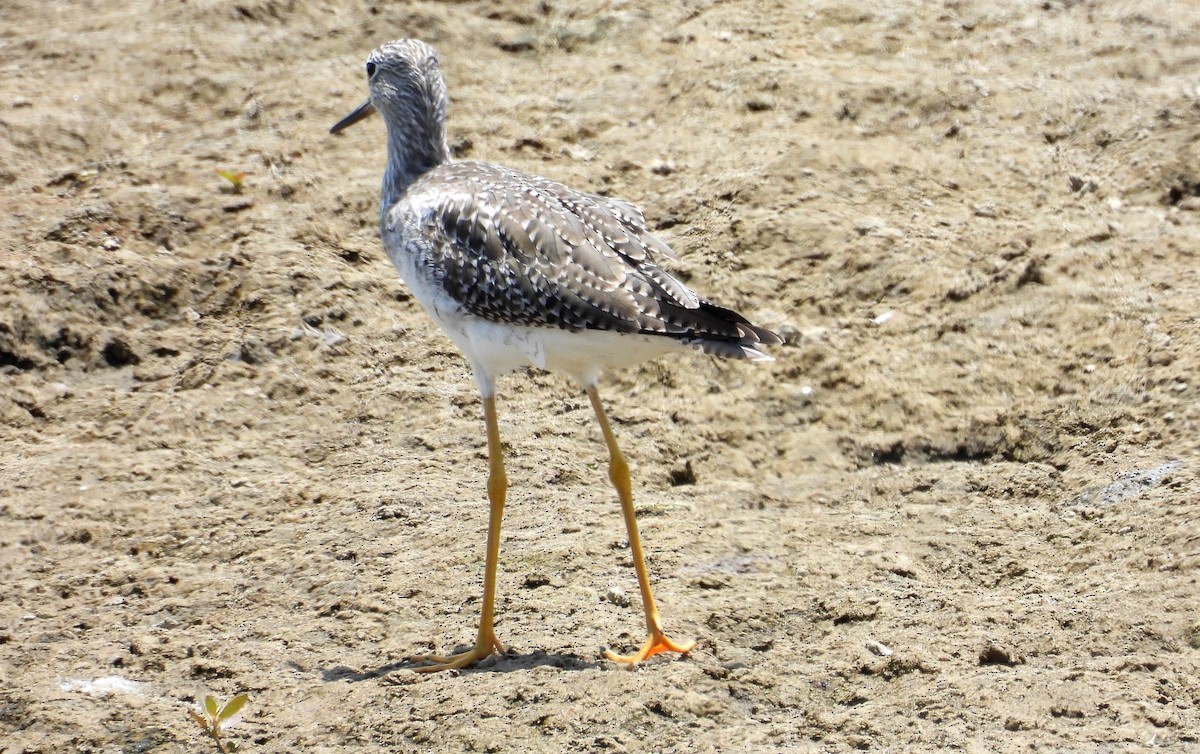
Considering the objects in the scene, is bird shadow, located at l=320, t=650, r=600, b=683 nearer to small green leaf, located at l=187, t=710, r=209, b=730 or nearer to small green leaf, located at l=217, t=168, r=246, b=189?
small green leaf, located at l=187, t=710, r=209, b=730

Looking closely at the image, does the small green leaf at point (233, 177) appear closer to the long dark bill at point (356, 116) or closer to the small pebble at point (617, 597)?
the long dark bill at point (356, 116)

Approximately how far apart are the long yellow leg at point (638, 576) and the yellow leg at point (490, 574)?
0.56 meters

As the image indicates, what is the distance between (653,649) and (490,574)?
0.89 m

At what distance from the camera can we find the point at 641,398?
8.76 m

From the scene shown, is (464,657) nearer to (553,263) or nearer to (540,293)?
(540,293)

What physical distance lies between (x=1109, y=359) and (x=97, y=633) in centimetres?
589

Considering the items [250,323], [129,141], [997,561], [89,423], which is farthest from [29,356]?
[997,561]

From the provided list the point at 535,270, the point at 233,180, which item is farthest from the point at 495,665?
the point at 233,180

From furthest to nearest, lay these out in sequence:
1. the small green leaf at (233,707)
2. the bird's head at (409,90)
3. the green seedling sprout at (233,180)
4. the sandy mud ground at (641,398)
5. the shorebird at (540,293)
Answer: the green seedling sprout at (233,180) < the bird's head at (409,90) < the shorebird at (540,293) < the sandy mud ground at (641,398) < the small green leaf at (233,707)

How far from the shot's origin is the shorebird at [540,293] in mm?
6594

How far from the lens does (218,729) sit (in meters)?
5.95

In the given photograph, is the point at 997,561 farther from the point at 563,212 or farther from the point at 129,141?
the point at 129,141

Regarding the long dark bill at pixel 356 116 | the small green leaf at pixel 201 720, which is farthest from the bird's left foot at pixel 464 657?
the long dark bill at pixel 356 116

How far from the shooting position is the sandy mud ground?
6.21m
